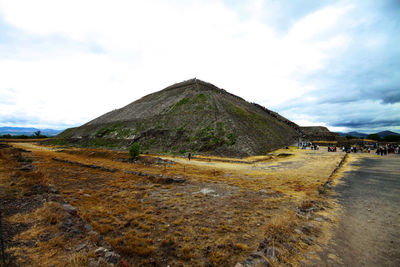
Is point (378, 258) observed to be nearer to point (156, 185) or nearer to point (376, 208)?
point (376, 208)

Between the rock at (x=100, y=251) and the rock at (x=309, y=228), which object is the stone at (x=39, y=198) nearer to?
the rock at (x=100, y=251)

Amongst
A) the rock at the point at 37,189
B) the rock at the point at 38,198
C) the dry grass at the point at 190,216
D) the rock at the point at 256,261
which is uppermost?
the rock at the point at 37,189

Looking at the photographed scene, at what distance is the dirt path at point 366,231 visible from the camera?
4504 millimetres

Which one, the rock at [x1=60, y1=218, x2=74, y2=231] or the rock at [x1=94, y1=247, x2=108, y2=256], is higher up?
the rock at [x1=94, y1=247, x2=108, y2=256]

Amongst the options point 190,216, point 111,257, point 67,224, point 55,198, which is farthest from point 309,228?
point 55,198

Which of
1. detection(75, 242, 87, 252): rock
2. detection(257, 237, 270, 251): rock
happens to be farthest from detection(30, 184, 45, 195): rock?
detection(257, 237, 270, 251): rock

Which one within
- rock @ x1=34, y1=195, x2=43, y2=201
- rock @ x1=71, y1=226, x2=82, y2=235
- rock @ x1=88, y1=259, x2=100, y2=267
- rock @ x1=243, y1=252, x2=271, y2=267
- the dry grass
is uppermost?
rock @ x1=88, y1=259, x2=100, y2=267

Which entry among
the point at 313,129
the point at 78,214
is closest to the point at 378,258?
the point at 78,214

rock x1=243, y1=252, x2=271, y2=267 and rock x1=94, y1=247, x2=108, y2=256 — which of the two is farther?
rock x1=94, y1=247, x2=108, y2=256

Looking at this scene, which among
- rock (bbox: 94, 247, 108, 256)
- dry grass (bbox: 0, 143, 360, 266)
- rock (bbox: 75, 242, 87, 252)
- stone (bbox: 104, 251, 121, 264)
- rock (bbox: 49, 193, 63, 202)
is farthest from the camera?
rock (bbox: 49, 193, 63, 202)

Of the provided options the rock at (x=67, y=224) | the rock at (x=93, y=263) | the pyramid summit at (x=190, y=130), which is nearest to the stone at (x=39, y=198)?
the rock at (x=67, y=224)

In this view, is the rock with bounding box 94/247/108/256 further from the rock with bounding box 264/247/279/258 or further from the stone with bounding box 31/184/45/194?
the stone with bounding box 31/184/45/194

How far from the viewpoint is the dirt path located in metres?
4.50

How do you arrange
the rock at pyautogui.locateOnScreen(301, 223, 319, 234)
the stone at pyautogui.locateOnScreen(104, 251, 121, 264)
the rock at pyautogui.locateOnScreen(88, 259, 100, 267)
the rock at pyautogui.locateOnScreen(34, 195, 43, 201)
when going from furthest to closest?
the rock at pyautogui.locateOnScreen(34, 195, 43, 201), the rock at pyautogui.locateOnScreen(301, 223, 319, 234), the stone at pyautogui.locateOnScreen(104, 251, 121, 264), the rock at pyautogui.locateOnScreen(88, 259, 100, 267)
